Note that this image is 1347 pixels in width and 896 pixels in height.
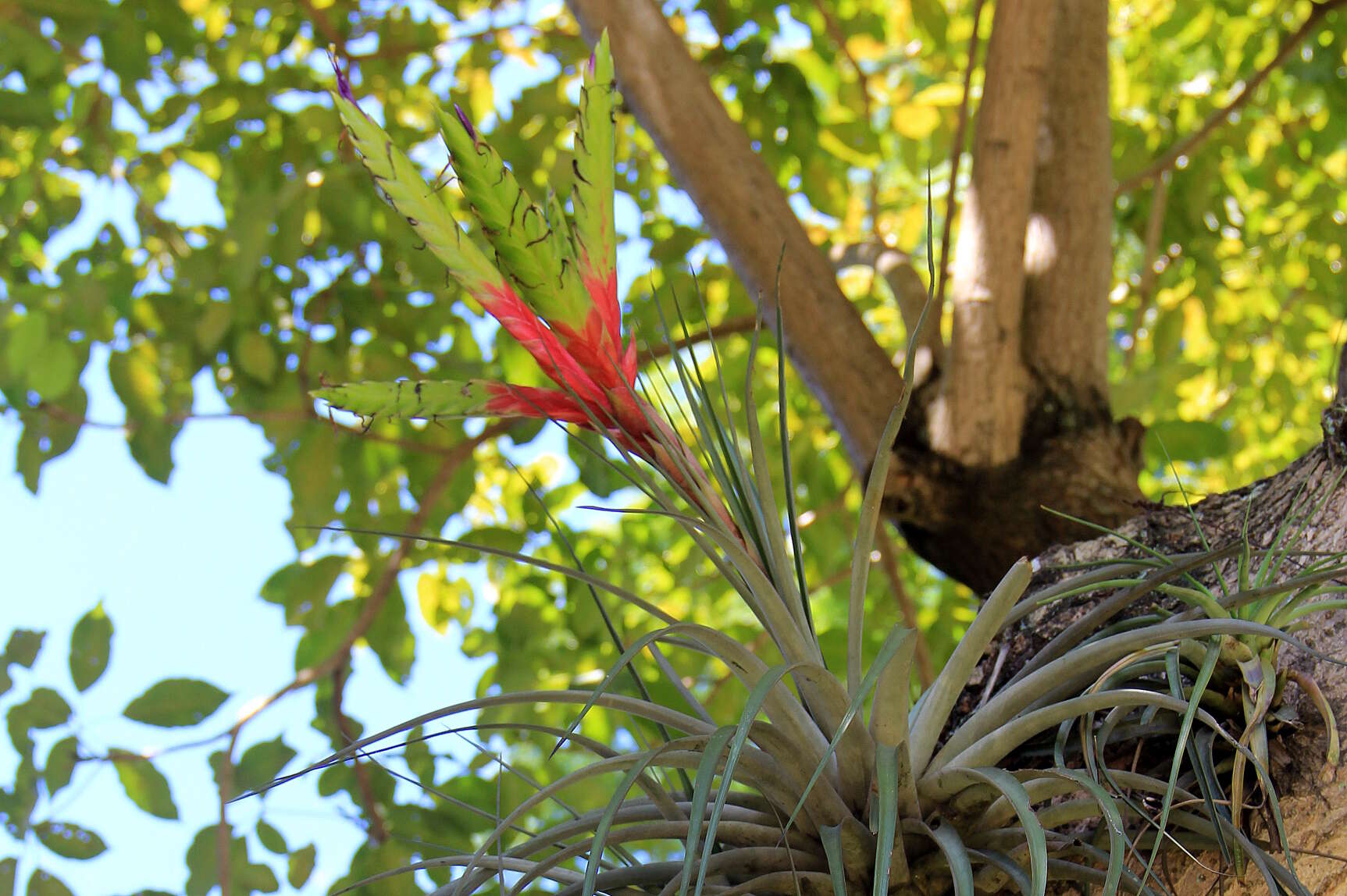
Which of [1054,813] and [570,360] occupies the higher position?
[570,360]

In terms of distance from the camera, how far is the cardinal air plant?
54cm

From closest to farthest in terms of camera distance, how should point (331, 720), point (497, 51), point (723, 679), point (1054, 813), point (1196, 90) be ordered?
point (1054, 813), point (331, 720), point (723, 679), point (497, 51), point (1196, 90)

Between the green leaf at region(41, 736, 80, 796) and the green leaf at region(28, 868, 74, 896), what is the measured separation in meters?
0.09

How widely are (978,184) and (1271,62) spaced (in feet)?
2.15

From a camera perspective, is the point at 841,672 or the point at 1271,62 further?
the point at 1271,62

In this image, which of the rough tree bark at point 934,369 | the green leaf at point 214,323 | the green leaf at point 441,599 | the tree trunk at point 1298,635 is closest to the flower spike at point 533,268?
the tree trunk at point 1298,635

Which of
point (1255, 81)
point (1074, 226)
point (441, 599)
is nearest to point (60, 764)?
point (441, 599)

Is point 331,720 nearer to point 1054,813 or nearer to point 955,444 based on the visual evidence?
point 955,444

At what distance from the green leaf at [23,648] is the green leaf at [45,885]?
8.7 inches

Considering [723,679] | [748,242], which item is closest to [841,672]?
[723,679]

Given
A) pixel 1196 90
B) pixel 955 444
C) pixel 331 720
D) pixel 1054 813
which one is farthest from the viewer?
pixel 1196 90

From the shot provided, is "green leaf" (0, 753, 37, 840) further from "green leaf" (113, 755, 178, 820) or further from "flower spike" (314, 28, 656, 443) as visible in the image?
"flower spike" (314, 28, 656, 443)

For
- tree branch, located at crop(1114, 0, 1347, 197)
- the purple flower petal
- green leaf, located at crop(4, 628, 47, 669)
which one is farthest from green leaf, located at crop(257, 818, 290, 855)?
tree branch, located at crop(1114, 0, 1347, 197)

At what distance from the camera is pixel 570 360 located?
605 millimetres
